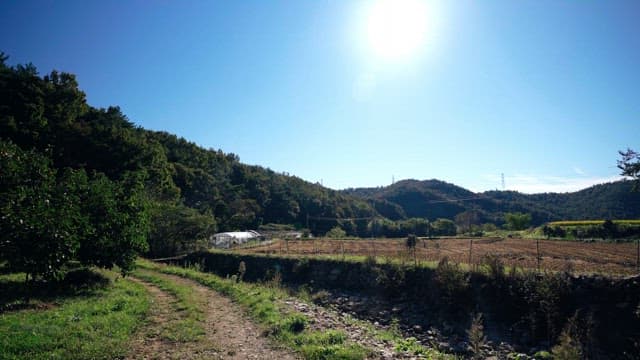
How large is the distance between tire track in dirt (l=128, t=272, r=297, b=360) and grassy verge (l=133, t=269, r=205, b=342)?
0.18 m

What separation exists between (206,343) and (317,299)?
12.7m

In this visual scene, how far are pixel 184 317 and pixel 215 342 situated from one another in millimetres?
2950

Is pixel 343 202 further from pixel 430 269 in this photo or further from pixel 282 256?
pixel 430 269

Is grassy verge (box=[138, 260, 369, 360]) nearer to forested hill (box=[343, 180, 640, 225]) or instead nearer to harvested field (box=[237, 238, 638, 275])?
harvested field (box=[237, 238, 638, 275])

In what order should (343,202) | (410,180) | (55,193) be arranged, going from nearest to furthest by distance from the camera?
(55,193)
(343,202)
(410,180)

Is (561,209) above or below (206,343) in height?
above

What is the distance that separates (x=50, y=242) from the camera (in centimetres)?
1198

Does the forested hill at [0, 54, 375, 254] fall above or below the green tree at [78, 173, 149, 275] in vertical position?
above

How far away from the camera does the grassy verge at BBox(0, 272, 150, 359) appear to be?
302 inches

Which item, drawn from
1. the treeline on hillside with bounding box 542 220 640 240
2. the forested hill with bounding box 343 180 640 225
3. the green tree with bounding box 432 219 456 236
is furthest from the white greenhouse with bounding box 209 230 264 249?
the forested hill with bounding box 343 180 640 225

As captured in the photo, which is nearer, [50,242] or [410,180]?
[50,242]

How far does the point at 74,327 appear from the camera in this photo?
9.27m

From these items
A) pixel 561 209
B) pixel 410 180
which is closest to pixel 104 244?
pixel 561 209

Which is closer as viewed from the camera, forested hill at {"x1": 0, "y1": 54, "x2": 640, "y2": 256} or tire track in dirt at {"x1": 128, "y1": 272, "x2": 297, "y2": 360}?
tire track in dirt at {"x1": 128, "y1": 272, "x2": 297, "y2": 360}
